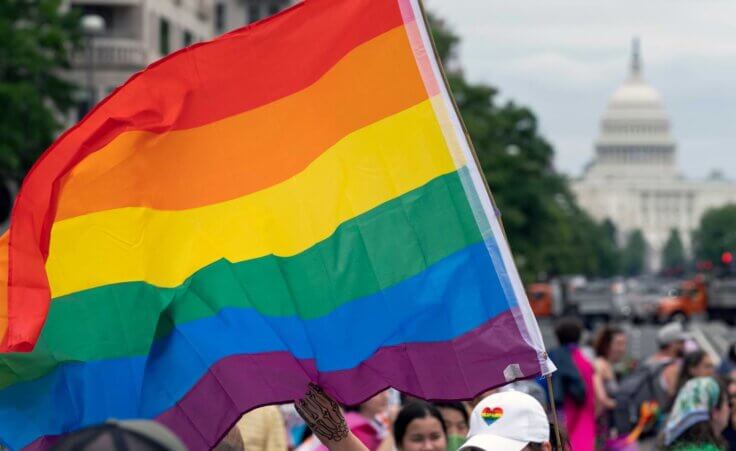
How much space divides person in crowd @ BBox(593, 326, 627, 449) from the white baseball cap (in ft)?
25.7

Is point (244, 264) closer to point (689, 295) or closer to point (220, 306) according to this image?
point (220, 306)

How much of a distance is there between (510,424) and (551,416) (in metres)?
0.74

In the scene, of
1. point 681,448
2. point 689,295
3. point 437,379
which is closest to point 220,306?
point 437,379

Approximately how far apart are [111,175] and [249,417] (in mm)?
2370

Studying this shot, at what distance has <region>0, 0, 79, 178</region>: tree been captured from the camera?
40.6 metres

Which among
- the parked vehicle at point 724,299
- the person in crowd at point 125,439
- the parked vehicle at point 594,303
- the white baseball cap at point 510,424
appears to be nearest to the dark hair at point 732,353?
the white baseball cap at point 510,424

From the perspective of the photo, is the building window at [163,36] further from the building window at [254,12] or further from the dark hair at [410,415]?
the dark hair at [410,415]

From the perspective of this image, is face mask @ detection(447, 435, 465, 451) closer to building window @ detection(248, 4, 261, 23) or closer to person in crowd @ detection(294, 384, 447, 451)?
person in crowd @ detection(294, 384, 447, 451)

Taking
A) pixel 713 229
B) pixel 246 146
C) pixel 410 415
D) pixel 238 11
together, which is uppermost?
pixel 246 146

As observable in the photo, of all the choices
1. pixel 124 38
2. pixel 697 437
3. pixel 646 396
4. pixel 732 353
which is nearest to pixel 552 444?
pixel 697 437

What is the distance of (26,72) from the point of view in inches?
1682

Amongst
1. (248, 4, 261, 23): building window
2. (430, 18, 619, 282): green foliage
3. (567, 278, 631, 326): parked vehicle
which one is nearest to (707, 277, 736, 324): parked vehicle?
(567, 278, 631, 326): parked vehicle

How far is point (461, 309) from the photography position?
20.5ft

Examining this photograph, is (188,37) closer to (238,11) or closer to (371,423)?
(238,11)
